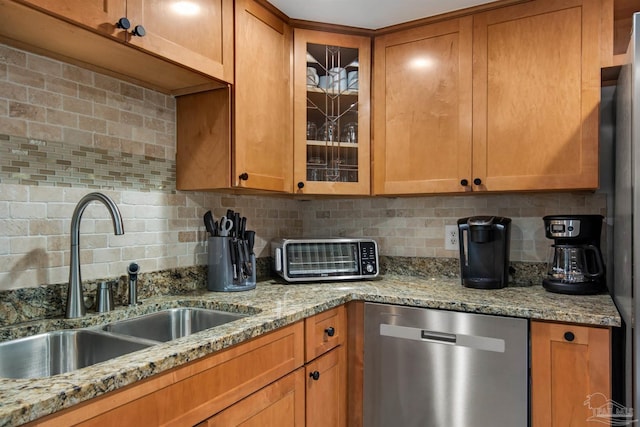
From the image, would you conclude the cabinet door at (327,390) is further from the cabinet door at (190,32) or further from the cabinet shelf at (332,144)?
the cabinet door at (190,32)

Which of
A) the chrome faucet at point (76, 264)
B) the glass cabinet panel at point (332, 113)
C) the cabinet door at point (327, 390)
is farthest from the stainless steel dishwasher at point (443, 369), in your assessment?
the chrome faucet at point (76, 264)

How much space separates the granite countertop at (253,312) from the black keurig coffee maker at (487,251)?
0.19ft

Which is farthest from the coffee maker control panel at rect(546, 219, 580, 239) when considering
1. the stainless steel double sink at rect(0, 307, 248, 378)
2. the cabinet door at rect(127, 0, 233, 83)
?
the stainless steel double sink at rect(0, 307, 248, 378)

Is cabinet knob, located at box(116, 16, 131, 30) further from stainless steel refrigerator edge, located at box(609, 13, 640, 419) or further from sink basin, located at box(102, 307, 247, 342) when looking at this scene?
stainless steel refrigerator edge, located at box(609, 13, 640, 419)

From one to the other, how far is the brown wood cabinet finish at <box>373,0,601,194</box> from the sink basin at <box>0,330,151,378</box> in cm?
135

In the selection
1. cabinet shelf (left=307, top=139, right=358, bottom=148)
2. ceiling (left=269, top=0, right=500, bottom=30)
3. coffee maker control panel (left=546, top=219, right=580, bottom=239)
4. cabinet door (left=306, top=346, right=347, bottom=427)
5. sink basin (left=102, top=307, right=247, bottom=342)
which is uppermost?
ceiling (left=269, top=0, right=500, bottom=30)

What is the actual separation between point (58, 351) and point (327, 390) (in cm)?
95

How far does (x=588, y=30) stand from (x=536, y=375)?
1.36m

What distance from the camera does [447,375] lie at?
1.62 meters

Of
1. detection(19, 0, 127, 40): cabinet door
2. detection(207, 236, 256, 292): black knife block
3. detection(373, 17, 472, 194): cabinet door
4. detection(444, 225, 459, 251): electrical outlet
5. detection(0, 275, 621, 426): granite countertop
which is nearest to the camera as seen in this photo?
detection(0, 275, 621, 426): granite countertop

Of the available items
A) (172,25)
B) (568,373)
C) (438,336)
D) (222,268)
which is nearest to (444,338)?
(438,336)

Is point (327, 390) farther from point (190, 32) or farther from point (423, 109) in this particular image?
point (190, 32)

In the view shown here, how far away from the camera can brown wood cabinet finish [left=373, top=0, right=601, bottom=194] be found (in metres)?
1.71

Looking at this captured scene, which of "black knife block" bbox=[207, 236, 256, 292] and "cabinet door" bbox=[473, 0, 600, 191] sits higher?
"cabinet door" bbox=[473, 0, 600, 191]
